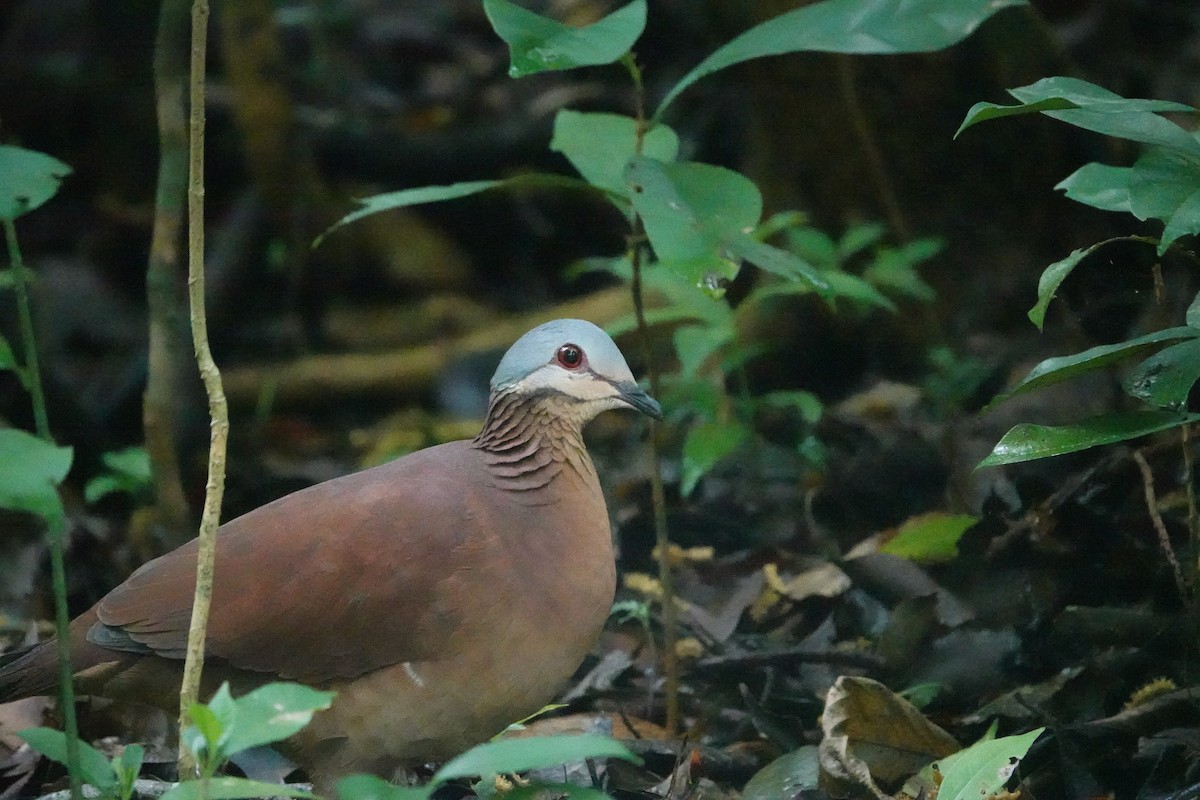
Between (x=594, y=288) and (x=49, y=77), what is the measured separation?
363 cm

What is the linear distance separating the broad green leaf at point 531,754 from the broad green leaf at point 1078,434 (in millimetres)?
1122

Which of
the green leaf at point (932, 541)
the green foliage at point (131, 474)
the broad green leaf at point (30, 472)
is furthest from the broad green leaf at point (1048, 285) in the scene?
the green foliage at point (131, 474)

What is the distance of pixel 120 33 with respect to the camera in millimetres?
8852

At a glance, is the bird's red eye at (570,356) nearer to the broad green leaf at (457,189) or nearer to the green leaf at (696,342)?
the broad green leaf at (457,189)

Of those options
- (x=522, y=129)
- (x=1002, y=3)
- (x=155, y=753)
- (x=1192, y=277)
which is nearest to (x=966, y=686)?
(x=1002, y=3)

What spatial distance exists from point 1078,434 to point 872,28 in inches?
42.8

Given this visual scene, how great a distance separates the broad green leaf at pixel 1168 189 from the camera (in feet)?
7.77

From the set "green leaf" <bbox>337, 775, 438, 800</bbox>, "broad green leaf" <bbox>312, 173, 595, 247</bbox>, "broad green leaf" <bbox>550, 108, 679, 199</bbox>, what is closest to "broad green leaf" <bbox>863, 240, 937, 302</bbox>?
"broad green leaf" <bbox>550, 108, 679, 199</bbox>

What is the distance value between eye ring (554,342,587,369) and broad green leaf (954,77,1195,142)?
1.05m

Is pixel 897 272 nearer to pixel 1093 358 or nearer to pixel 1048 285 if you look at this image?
pixel 1048 285

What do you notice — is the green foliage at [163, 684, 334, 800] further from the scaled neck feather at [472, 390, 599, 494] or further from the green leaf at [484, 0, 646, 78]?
the green leaf at [484, 0, 646, 78]

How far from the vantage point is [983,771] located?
260 centimetres

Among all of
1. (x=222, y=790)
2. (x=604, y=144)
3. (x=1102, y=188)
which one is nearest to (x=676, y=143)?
(x=604, y=144)

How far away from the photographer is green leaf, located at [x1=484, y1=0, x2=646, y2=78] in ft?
9.66
